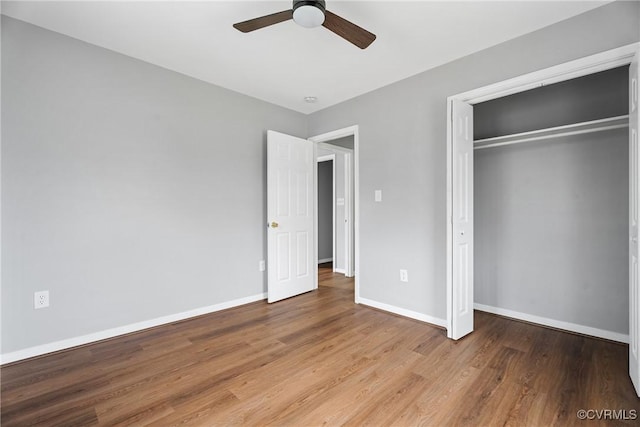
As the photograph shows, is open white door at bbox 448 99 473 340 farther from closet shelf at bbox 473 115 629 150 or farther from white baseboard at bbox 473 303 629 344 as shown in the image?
white baseboard at bbox 473 303 629 344

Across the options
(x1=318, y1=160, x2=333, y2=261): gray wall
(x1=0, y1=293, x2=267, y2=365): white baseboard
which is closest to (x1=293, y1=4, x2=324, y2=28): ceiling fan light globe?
(x1=0, y1=293, x2=267, y2=365): white baseboard

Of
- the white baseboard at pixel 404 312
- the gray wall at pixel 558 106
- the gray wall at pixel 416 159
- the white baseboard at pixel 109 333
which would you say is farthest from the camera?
the white baseboard at pixel 404 312

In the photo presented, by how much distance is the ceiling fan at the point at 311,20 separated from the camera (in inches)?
70.3

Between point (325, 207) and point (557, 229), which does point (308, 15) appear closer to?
point (557, 229)

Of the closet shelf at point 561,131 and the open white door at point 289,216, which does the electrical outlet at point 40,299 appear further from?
the closet shelf at point 561,131

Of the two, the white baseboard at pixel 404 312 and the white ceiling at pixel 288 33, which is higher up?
the white ceiling at pixel 288 33

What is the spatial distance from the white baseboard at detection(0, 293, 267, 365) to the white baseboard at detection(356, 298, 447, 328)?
1.39 metres

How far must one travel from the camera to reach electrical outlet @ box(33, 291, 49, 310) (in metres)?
2.27

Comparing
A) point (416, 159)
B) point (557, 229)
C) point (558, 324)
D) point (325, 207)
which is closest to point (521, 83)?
point (416, 159)

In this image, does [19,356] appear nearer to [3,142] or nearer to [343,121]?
[3,142]

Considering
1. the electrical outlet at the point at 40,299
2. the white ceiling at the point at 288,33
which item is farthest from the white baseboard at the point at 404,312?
the electrical outlet at the point at 40,299

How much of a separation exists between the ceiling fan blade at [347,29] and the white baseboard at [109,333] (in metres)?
2.85

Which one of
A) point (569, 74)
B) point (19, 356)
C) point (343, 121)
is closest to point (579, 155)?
point (569, 74)

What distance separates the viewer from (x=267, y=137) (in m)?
3.65
